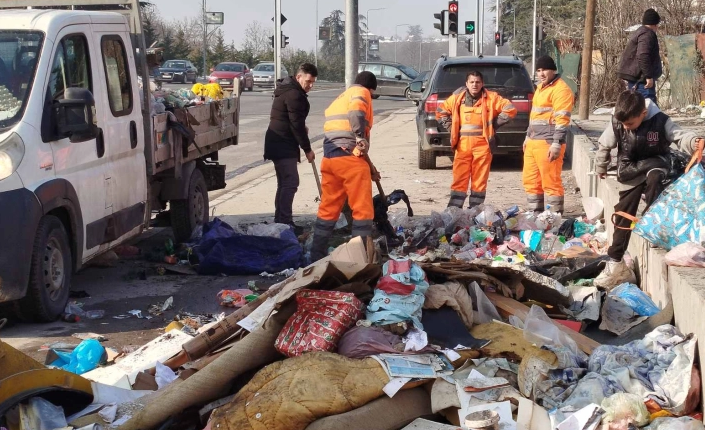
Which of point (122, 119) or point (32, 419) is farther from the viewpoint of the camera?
point (122, 119)

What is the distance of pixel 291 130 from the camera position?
9852 millimetres

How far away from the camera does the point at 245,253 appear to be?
8.71m

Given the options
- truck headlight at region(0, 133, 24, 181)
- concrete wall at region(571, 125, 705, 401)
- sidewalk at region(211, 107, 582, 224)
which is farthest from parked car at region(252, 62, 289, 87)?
truck headlight at region(0, 133, 24, 181)

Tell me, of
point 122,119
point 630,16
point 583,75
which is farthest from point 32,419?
point 630,16

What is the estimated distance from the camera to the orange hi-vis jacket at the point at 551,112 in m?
9.77

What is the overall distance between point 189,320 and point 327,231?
1956 millimetres

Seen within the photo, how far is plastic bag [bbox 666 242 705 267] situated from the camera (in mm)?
5727

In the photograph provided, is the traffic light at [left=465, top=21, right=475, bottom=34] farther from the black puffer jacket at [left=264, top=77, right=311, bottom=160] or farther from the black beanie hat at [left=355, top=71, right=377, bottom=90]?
the black beanie hat at [left=355, top=71, right=377, bottom=90]

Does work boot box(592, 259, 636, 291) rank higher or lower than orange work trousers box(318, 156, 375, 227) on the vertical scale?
lower

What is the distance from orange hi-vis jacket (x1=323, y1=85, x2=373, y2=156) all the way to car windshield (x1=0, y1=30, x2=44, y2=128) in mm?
2522

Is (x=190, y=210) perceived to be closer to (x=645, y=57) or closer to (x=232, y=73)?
(x=645, y=57)

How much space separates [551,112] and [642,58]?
318cm

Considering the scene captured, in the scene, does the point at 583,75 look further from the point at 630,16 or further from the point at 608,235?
the point at 608,235

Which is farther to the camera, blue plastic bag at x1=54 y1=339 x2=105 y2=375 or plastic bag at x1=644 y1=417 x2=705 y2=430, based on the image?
blue plastic bag at x1=54 y1=339 x2=105 y2=375
